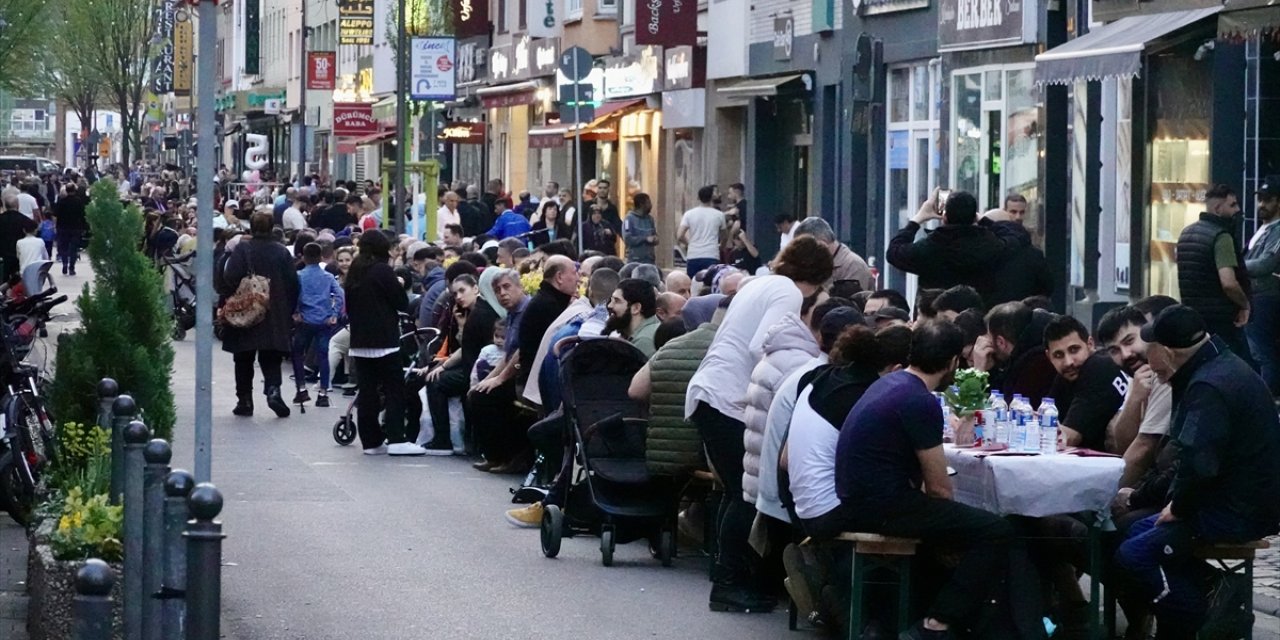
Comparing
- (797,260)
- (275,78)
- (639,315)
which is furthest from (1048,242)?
(275,78)

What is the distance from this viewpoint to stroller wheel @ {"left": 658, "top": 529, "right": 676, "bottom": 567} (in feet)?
40.7

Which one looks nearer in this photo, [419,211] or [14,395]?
[14,395]

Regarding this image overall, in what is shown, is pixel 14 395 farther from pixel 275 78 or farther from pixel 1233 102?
pixel 275 78

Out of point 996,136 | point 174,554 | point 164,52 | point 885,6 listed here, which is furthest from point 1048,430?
point 164,52

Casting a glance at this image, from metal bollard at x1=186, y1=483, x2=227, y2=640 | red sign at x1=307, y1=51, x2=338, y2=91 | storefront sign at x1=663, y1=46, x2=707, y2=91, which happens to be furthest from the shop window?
red sign at x1=307, y1=51, x2=338, y2=91

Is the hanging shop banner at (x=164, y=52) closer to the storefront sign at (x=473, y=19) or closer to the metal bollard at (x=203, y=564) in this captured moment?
the storefront sign at (x=473, y=19)

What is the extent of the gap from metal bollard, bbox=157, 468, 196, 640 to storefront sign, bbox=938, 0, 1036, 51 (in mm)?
18392

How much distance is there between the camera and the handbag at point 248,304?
20.9 meters

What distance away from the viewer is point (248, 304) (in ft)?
68.9

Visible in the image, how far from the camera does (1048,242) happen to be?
2434 centimetres

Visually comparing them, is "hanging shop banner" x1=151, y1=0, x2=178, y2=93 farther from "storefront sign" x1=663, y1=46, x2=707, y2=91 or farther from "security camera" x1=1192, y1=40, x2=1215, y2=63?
"security camera" x1=1192, y1=40, x2=1215, y2=63

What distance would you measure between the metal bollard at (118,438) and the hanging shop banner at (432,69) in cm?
2408

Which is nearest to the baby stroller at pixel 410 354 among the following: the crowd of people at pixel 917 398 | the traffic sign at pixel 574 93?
the crowd of people at pixel 917 398

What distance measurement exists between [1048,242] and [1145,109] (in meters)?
2.65
